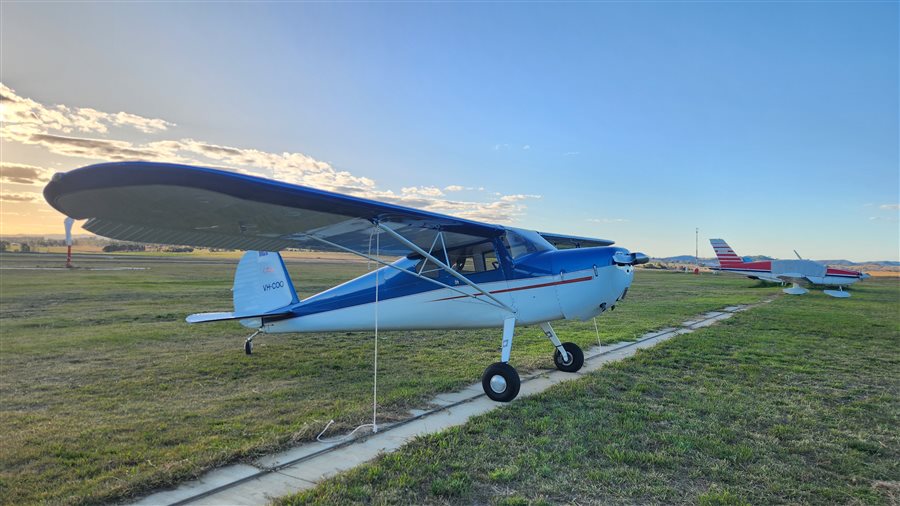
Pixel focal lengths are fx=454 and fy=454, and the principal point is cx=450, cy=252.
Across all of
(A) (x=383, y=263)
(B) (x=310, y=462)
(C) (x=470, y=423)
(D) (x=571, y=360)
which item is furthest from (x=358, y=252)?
(D) (x=571, y=360)

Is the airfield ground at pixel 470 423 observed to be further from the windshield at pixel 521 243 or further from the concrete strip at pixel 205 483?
the windshield at pixel 521 243

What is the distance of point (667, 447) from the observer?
13.9ft

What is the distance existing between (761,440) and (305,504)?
428 centimetres

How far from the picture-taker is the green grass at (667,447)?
338 cm

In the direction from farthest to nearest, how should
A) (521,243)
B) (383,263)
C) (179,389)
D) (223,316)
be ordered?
→ (223,316)
(521,243)
(179,389)
(383,263)

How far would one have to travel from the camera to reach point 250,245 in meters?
6.91

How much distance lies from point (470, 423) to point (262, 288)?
5388mm

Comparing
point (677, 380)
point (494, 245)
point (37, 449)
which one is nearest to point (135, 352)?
point (37, 449)

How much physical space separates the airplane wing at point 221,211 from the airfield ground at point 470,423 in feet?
6.79

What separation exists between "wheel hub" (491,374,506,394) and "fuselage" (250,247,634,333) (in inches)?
39.9

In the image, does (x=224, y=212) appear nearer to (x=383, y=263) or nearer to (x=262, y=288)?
(x=383, y=263)

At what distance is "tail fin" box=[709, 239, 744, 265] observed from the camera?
35.8 metres

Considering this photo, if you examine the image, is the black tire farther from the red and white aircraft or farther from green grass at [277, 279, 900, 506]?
the red and white aircraft

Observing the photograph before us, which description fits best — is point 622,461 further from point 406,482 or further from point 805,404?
point 805,404
